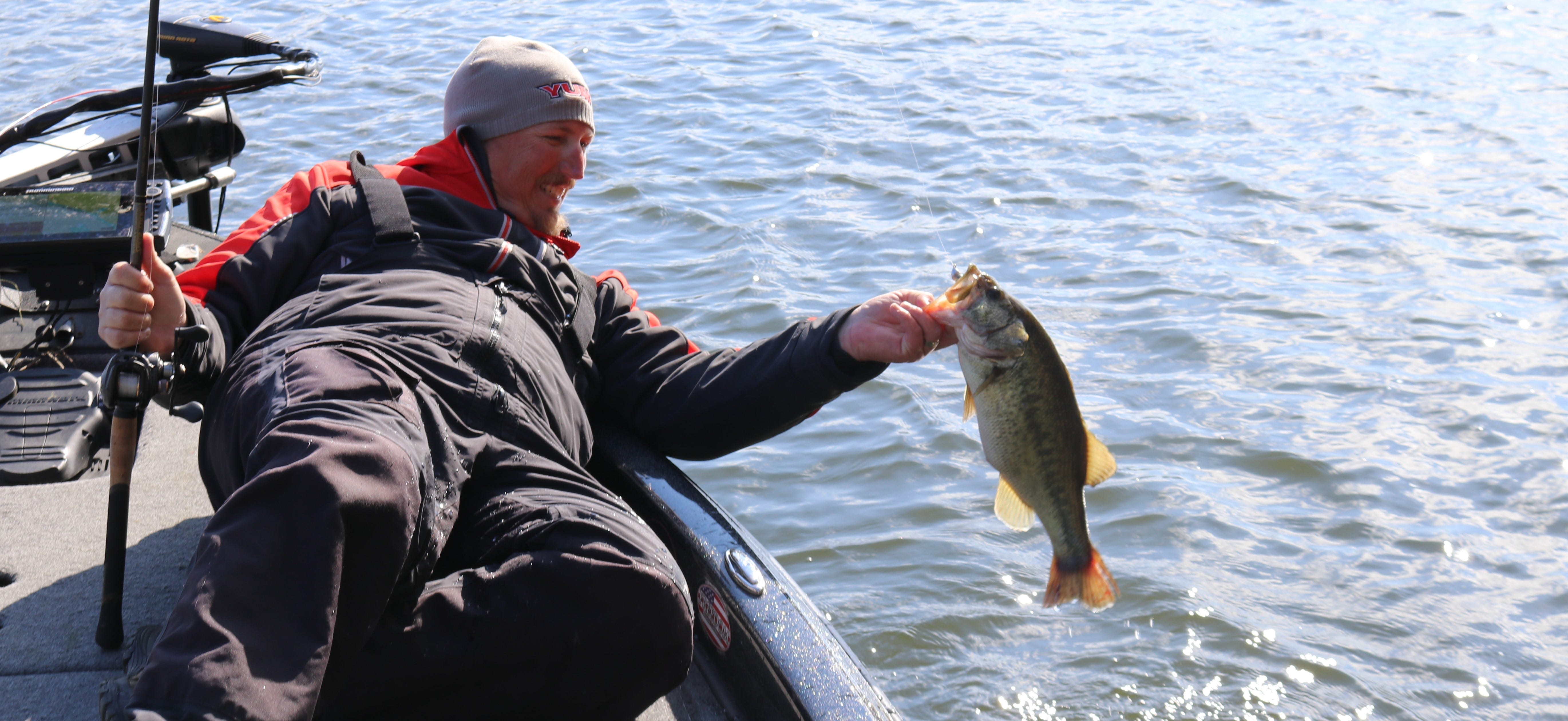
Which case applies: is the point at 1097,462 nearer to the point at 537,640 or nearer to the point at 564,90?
the point at 537,640

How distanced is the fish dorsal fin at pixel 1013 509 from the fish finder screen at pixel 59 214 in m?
2.92

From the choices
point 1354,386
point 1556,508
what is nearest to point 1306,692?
point 1556,508

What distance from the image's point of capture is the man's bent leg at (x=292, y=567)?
1.70 m

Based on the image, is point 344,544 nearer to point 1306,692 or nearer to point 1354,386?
point 1306,692

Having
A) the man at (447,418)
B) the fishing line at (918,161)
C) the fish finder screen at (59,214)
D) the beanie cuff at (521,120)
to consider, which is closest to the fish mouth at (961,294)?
the man at (447,418)

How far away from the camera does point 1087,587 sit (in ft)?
8.19

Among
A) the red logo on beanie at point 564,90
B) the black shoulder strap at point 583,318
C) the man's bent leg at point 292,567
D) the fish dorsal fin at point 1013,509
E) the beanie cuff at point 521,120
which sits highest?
the red logo on beanie at point 564,90

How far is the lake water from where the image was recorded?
399cm

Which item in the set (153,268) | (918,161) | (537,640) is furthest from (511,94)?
(918,161)

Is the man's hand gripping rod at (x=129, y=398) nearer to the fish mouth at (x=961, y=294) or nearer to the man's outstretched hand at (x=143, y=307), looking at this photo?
the man's outstretched hand at (x=143, y=307)

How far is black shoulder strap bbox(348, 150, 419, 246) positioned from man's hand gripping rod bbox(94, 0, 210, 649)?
472 millimetres

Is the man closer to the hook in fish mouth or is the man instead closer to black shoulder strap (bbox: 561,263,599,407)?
→ black shoulder strap (bbox: 561,263,599,407)

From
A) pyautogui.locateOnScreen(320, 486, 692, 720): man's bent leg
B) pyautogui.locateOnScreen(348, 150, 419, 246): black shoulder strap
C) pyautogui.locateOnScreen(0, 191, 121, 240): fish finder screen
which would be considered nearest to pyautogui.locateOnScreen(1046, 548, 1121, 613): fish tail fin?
pyautogui.locateOnScreen(320, 486, 692, 720): man's bent leg

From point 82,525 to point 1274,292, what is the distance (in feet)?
17.8
